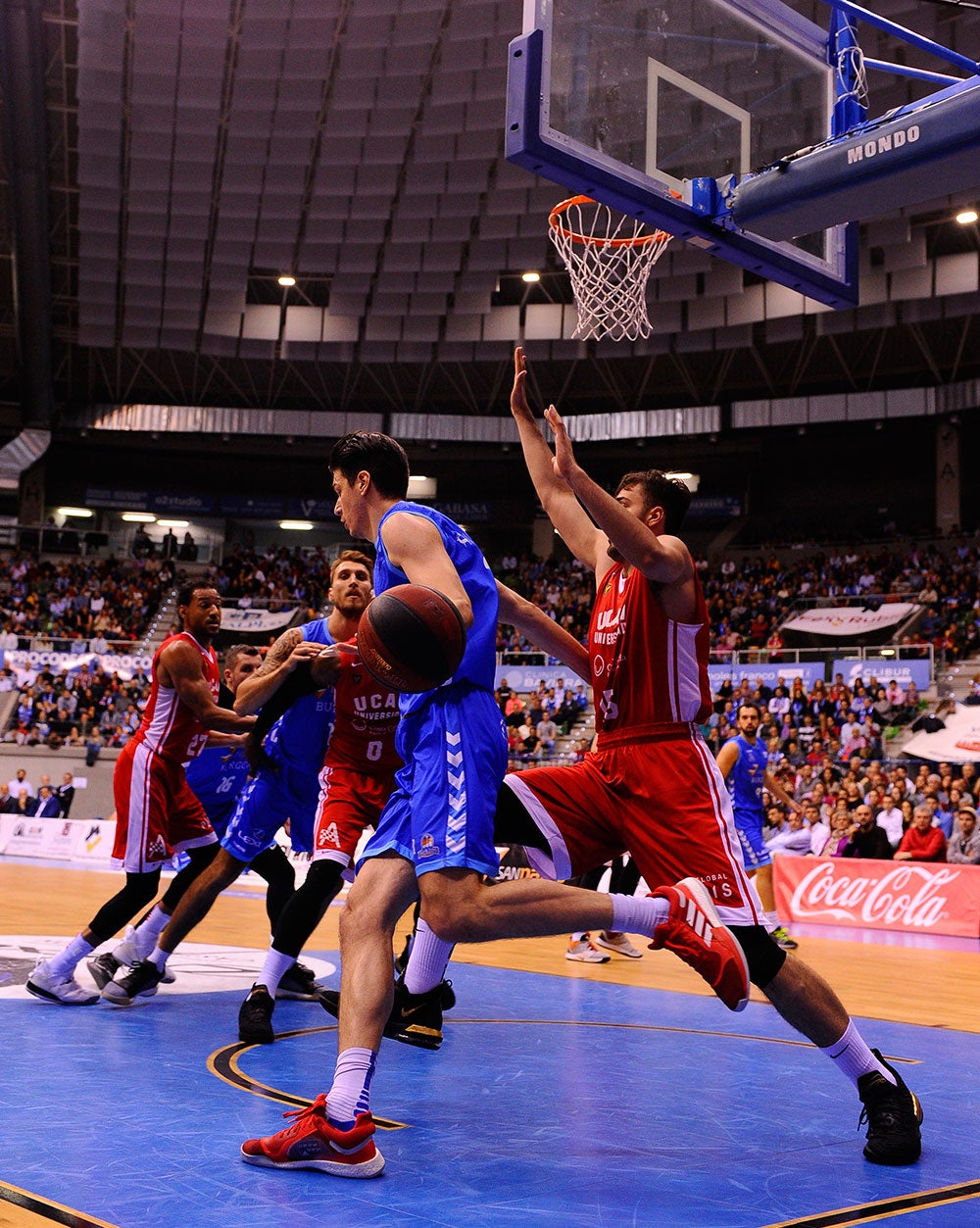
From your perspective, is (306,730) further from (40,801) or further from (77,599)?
(77,599)

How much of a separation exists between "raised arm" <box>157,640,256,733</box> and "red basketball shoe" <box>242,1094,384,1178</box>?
2805mm

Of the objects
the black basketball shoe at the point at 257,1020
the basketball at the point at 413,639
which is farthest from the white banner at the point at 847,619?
the basketball at the point at 413,639

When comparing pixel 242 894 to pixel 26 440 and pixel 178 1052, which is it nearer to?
pixel 178 1052

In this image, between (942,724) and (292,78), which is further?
(292,78)

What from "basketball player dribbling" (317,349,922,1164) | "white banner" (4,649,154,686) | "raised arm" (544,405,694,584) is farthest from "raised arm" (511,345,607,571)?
"white banner" (4,649,154,686)

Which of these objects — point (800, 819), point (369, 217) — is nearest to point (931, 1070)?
point (800, 819)

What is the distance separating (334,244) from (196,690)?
2232 cm

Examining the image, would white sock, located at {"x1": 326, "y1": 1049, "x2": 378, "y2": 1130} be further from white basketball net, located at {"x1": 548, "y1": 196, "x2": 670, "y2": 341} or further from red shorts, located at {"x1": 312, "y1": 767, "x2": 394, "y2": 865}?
white basketball net, located at {"x1": 548, "y1": 196, "x2": 670, "y2": 341}

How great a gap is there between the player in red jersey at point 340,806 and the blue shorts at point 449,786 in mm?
1539

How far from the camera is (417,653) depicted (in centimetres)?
338

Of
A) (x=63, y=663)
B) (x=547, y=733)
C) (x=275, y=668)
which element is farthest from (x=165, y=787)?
(x=63, y=663)

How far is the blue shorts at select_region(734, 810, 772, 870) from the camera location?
10.4 metres

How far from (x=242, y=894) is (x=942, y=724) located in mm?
11186

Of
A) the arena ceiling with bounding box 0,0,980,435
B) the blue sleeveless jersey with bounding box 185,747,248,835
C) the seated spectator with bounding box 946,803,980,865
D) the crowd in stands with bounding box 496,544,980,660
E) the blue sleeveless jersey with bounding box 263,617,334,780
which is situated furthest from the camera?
the crowd in stands with bounding box 496,544,980,660
